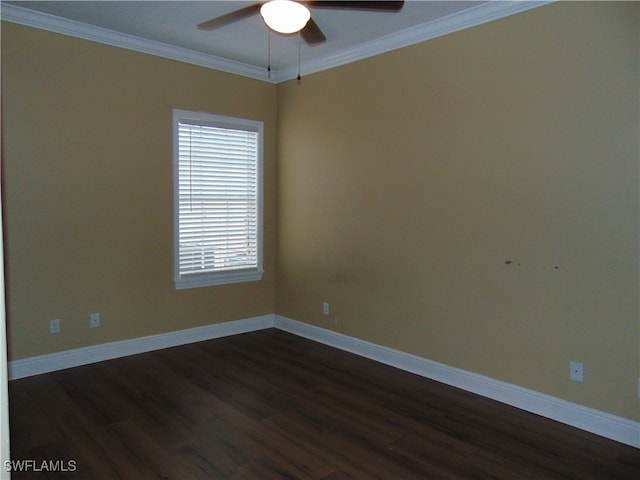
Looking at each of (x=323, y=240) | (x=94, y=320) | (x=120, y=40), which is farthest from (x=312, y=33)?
(x=94, y=320)

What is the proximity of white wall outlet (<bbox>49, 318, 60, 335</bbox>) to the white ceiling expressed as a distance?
89.1 inches

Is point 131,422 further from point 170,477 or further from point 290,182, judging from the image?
point 290,182

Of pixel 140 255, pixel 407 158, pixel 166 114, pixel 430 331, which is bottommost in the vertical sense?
pixel 430 331

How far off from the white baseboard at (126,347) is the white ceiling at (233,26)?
100 inches

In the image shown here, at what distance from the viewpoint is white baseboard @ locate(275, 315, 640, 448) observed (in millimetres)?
2789

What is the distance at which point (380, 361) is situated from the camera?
162 inches

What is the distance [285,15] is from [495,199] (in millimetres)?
1863

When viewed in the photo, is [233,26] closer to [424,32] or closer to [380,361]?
[424,32]

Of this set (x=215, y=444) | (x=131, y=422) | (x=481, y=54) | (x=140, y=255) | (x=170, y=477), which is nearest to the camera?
(x=170, y=477)

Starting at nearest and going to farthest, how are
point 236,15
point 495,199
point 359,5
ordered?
point 359,5 < point 236,15 < point 495,199

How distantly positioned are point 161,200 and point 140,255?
0.54m

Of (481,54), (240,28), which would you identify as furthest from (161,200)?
(481,54)

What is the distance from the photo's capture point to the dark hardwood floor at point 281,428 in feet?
8.16

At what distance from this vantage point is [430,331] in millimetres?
3742
